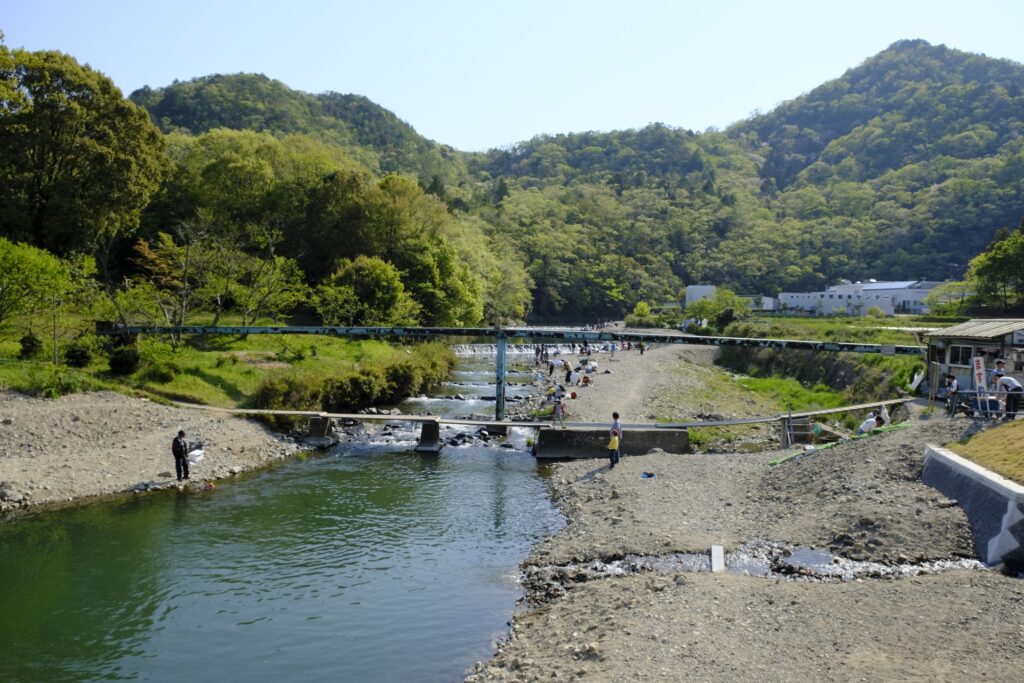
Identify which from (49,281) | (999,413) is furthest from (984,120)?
(49,281)

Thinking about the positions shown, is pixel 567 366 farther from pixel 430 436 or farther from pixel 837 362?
pixel 430 436

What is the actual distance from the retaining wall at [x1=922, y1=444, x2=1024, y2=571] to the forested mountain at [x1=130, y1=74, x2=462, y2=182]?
113 meters

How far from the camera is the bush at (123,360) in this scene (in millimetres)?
32250

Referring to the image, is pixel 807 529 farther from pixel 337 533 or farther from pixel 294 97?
pixel 294 97

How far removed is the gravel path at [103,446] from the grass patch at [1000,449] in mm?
23818

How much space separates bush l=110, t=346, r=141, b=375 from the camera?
32.2m

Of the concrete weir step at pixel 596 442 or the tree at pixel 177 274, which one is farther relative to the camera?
the tree at pixel 177 274

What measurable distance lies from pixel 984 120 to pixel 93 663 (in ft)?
745

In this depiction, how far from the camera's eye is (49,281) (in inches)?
1196

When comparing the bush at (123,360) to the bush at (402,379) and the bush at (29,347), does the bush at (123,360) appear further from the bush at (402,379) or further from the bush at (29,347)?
the bush at (402,379)

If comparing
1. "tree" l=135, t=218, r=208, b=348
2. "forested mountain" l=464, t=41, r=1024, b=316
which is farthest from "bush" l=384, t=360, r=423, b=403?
"forested mountain" l=464, t=41, r=1024, b=316

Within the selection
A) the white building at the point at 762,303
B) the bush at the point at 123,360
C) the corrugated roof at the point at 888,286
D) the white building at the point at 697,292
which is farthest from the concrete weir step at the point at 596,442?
the white building at the point at 697,292

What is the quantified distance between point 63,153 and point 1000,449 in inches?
1857

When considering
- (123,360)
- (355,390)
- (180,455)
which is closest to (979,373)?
(180,455)
